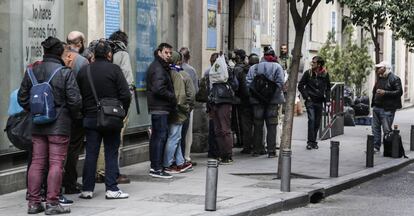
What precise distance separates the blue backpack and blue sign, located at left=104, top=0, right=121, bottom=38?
13.7 feet

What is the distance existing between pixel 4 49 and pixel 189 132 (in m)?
3.82

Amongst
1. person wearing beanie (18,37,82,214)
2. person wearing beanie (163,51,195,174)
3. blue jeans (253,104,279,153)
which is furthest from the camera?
blue jeans (253,104,279,153)

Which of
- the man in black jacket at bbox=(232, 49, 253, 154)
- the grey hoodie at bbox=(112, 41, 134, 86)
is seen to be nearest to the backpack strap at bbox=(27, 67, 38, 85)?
the grey hoodie at bbox=(112, 41, 134, 86)

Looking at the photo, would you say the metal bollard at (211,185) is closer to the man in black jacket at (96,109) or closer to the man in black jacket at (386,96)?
the man in black jacket at (96,109)

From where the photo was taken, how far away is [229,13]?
742 inches

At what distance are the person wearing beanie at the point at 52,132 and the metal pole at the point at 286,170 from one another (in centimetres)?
309

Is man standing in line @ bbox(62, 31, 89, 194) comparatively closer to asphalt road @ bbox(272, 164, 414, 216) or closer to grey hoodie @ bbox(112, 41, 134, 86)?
grey hoodie @ bbox(112, 41, 134, 86)

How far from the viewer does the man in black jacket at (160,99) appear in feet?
37.8

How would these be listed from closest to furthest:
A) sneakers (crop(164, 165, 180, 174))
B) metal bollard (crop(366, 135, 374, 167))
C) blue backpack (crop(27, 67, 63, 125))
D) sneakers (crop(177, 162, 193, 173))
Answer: blue backpack (crop(27, 67, 63, 125)), sneakers (crop(164, 165, 180, 174)), sneakers (crop(177, 162, 193, 173)), metal bollard (crop(366, 135, 374, 167))

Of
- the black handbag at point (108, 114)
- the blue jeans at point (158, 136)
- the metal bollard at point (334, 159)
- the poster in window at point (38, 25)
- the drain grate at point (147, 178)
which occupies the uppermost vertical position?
the poster in window at point (38, 25)

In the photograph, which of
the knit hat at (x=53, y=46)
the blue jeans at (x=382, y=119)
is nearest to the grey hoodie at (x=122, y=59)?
the knit hat at (x=53, y=46)

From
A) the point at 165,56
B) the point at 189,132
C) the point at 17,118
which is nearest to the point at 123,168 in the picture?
the point at 189,132

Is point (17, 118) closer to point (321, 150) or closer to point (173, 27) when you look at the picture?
point (173, 27)

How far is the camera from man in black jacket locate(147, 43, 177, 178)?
37.8ft
